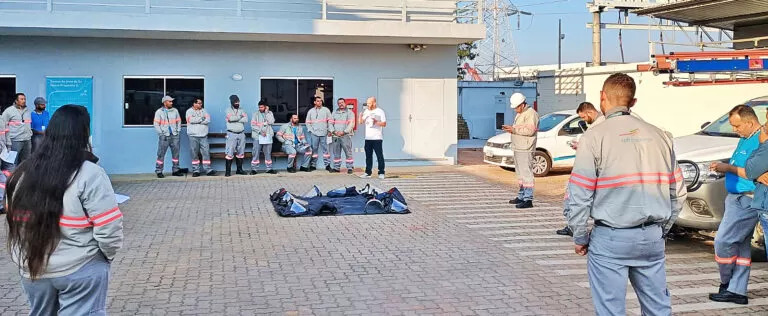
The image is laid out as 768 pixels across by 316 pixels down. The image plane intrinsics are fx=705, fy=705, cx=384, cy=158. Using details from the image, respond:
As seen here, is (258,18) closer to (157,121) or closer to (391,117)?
(157,121)

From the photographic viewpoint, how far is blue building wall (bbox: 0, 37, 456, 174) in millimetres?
15812

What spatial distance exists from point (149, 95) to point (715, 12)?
46.7 feet

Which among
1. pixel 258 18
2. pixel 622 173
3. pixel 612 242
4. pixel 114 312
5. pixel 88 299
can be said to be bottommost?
pixel 114 312

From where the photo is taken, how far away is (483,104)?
2989 centimetres

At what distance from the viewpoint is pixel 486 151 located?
55.7ft

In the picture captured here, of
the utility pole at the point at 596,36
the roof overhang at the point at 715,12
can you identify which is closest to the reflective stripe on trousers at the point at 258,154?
the roof overhang at the point at 715,12

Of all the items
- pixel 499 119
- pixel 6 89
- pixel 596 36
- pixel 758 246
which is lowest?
pixel 758 246

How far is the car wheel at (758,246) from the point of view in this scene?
23.3 feet

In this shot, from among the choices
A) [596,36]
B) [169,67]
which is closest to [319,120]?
[169,67]

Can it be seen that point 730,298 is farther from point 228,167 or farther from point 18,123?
point 18,123

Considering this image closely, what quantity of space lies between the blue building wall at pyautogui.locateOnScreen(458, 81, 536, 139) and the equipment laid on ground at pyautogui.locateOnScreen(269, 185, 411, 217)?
18376 millimetres

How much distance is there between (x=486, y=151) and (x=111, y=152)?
879 cm

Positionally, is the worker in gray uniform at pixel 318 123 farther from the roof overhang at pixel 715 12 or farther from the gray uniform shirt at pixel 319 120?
the roof overhang at pixel 715 12

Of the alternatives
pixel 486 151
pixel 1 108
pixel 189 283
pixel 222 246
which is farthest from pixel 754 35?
pixel 1 108
